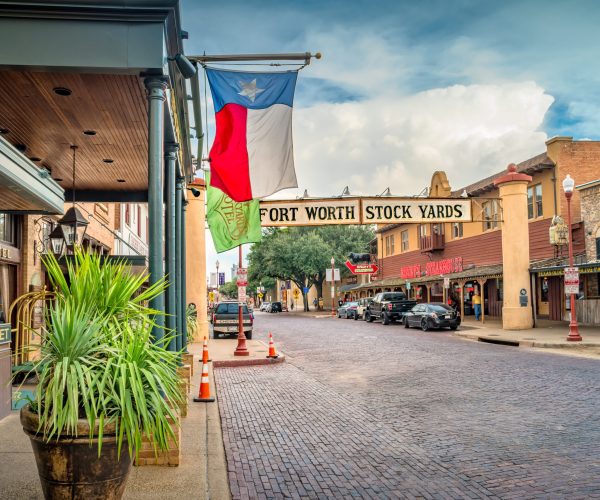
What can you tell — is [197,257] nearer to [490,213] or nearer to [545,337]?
[545,337]

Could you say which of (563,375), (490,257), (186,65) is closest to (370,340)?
(563,375)

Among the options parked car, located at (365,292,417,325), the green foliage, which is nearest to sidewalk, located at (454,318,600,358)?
parked car, located at (365,292,417,325)

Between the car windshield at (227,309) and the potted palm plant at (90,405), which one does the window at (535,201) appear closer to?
the car windshield at (227,309)

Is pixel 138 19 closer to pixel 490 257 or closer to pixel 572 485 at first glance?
pixel 572 485

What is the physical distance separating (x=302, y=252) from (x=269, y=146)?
54424mm

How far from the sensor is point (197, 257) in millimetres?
23125

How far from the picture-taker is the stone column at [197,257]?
2311 centimetres

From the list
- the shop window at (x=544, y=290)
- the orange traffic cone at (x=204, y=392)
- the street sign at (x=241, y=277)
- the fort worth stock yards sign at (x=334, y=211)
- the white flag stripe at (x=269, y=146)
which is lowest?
the orange traffic cone at (x=204, y=392)

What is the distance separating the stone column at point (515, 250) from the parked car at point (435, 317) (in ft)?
8.63

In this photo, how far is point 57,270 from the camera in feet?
15.6

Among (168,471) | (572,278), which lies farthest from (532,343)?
(168,471)

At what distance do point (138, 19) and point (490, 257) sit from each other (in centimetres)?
3089

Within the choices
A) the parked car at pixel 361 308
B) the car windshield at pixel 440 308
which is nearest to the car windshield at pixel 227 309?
the car windshield at pixel 440 308

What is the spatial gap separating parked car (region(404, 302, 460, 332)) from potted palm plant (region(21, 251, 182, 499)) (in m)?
24.7
